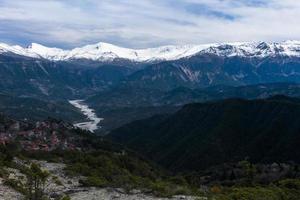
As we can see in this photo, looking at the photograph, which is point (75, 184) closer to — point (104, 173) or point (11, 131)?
point (104, 173)

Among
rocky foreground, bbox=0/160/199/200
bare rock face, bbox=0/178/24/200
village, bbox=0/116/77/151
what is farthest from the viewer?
village, bbox=0/116/77/151

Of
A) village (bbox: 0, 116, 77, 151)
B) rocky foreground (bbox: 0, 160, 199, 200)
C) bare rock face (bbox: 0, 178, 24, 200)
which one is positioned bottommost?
village (bbox: 0, 116, 77, 151)

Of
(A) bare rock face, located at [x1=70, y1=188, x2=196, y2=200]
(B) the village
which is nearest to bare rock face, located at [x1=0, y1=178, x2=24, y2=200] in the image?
(A) bare rock face, located at [x1=70, y1=188, x2=196, y2=200]

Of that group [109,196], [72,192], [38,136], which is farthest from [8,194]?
[38,136]

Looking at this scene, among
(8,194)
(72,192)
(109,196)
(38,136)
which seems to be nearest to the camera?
(8,194)

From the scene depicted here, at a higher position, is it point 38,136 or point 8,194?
point 8,194

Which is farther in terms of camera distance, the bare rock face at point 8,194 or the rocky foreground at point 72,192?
the rocky foreground at point 72,192

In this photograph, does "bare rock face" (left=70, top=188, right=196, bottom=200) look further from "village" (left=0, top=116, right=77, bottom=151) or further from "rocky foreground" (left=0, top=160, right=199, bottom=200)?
"village" (left=0, top=116, right=77, bottom=151)

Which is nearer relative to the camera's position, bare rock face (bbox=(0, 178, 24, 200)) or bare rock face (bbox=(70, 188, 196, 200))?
bare rock face (bbox=(0, 178, 24, 200))

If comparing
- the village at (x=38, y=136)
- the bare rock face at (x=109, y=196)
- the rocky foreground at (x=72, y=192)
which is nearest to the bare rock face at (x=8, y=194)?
the rocky foreground at (x=72, y=192)

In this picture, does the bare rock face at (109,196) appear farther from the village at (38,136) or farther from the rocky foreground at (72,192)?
the village at (38,136)

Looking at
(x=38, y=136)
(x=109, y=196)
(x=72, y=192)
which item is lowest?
(x=38, y=136)

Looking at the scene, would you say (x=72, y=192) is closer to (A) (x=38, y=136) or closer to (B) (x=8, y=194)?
(B) (x=8, y=194)
